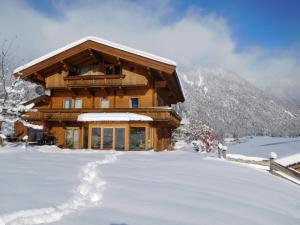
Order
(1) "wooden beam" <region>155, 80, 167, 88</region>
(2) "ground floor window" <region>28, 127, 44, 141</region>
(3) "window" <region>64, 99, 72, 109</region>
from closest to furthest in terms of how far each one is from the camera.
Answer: (1) "wooden beam" <region>155, 80, 167, 88</region>, (3) "window" <region>64, 99, 72, 109</region>, (2) "ground floor window" <region>28, 127, 44, 141</region>

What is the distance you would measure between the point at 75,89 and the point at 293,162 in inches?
654

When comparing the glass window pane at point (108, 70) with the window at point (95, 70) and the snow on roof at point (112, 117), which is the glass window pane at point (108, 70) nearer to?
the window at point (95, 70)

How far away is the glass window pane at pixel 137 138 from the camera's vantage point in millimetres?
22391

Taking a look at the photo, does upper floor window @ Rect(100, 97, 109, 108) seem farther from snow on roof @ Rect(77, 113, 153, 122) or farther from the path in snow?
the path in snow

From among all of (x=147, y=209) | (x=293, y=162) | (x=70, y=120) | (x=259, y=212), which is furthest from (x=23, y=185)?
(x=70, y=120)

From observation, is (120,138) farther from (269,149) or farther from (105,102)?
(269,149)

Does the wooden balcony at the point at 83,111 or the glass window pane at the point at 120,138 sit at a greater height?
the wooden balcony at the point at 83,111

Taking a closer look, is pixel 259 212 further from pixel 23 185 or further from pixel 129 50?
pixel 129 50

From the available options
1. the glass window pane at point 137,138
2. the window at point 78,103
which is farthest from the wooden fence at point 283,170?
the window at point 78,103

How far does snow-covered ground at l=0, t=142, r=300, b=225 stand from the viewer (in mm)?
5500

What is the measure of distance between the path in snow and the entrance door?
17.2m

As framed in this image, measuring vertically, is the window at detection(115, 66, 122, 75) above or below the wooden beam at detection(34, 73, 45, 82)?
above

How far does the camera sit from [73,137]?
2514cm

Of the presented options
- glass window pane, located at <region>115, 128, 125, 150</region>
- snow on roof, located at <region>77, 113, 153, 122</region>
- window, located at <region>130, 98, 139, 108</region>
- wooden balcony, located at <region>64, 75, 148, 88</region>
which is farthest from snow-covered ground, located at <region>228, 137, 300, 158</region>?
wooden balcony, located at <region>64, 75, 148, 88</region>
